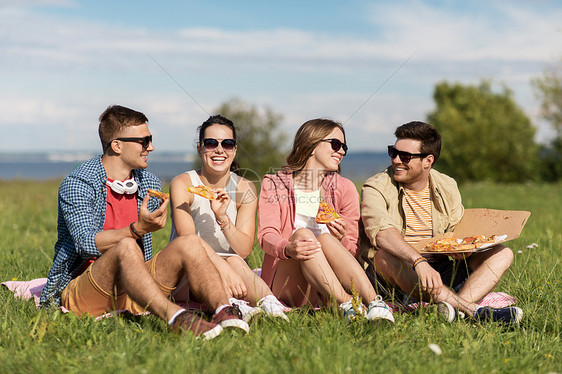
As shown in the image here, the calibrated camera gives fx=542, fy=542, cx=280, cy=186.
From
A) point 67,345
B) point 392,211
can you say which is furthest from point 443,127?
point 67,345

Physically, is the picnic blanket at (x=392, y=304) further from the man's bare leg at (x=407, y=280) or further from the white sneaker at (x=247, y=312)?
the white sneaker at (x=247, y=312)

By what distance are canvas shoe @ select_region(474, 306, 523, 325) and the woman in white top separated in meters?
1.53

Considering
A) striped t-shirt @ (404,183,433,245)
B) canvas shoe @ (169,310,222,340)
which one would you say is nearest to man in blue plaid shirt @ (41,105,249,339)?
canvas shoe @ (169,310,222,340)

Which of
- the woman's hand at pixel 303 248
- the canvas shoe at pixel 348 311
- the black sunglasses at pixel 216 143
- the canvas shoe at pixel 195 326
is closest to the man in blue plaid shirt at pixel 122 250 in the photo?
the canvas shoe at pixel 195 326

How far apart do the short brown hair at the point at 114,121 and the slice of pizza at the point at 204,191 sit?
25.9 inches

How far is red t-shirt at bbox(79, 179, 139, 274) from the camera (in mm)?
4145

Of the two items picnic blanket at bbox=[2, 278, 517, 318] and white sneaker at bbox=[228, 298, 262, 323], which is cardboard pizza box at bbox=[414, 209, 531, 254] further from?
white sneaker at bbox=[228, 298, 262, 323]

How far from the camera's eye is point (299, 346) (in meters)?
3.18

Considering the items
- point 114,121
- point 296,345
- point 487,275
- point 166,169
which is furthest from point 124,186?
point 166,169

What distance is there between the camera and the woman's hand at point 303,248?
12.7 ft

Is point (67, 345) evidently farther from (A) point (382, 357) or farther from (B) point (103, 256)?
(A) point (382, 357)

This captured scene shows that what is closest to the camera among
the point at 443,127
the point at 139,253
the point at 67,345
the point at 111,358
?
the point at 111,358

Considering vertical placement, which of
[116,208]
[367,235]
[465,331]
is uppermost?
[116,208]

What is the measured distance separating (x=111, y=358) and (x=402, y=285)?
2277 millimetres
